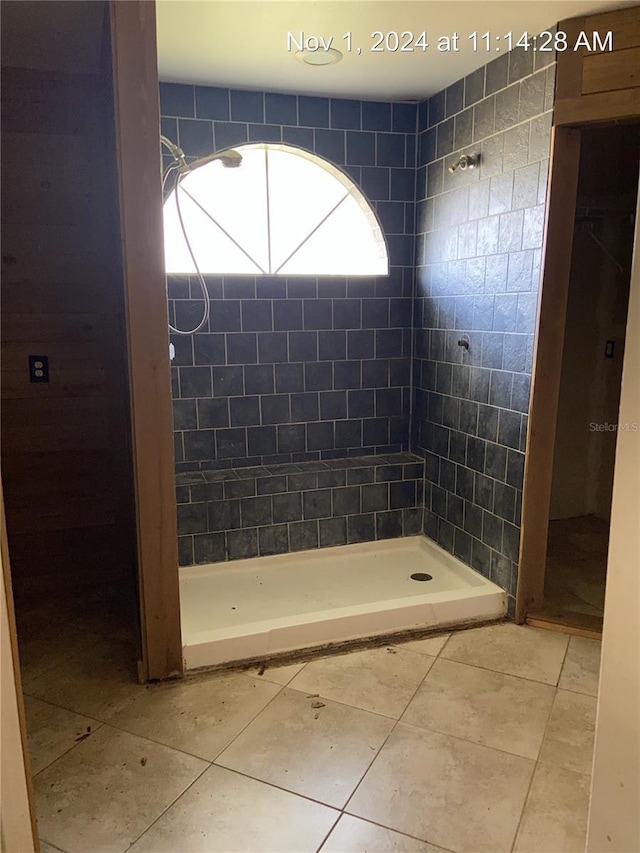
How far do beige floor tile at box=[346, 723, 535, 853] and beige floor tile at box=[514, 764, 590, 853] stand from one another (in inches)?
1.2

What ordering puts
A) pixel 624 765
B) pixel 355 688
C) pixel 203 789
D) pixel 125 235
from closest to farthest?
pixel 624 765
pixel 203 789
pixel 125 235
pixel 355 688

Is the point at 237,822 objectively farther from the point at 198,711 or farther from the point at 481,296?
the point at 481,296

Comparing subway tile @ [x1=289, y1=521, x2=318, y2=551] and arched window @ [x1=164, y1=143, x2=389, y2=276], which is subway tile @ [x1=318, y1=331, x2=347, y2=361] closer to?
arched window @ [x1=164, y1=143, x2=389, y2=276]

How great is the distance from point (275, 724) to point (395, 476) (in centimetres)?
163

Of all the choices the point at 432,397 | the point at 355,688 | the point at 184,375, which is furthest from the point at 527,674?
the point at 184,375

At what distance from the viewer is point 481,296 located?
2754mm

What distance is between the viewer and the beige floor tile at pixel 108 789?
60.9 inches

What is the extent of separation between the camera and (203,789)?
169 centimetres

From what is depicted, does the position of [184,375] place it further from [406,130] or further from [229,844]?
[229,844]

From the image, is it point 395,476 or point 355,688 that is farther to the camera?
point 395,476

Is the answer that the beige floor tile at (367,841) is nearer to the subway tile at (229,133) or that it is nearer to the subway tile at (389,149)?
the subway tile at (229,133)

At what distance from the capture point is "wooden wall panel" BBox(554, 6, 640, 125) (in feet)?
6.89

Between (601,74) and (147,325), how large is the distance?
188 cm

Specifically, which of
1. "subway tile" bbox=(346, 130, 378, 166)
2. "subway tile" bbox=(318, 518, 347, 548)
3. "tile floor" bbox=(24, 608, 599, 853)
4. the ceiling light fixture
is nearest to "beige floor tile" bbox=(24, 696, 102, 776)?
"tile floor" bbox=(24, 608, 599, 853)
